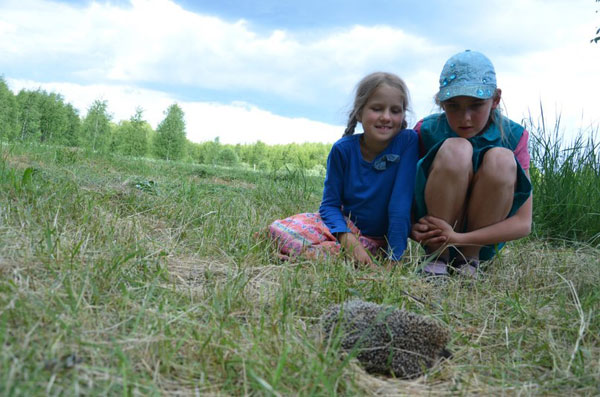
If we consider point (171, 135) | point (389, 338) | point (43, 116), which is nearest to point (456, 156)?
point (389, 338)

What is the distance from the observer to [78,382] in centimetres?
119

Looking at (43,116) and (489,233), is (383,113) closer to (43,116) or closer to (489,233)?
(489,233)

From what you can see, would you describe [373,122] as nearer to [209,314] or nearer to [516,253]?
[516,253]

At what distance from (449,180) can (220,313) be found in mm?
1511

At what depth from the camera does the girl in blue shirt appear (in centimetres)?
280

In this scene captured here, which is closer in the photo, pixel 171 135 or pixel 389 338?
pixel 389 338

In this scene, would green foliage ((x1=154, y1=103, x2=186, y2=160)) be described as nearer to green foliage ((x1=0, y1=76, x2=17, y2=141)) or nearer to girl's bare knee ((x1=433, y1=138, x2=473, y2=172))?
green foliage ((x1=0, y1=76, x2=17, y2=141))

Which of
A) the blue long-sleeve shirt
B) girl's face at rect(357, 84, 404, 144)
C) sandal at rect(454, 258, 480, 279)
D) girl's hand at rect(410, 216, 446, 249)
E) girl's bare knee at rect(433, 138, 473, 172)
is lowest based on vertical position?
sandal at rect(454, 258, 480, 279)

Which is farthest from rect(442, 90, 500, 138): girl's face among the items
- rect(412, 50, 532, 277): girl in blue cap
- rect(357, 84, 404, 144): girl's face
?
rect(357, 84, 404, 144): girl's face

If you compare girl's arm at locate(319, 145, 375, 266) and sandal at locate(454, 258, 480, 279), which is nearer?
sandal at locate(454, 258, 480, 279)

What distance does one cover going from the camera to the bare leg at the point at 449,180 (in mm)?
2543

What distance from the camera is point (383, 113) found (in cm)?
288

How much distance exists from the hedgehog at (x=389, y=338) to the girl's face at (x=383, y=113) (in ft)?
4.83

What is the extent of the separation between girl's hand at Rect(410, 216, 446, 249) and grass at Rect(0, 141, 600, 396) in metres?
0.30
